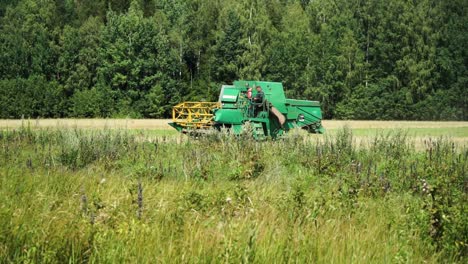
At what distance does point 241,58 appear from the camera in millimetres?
50062

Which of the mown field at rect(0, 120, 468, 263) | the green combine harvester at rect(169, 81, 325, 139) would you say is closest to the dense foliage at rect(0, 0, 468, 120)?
the green combine harvester at rect(169, 81, 325, 139)

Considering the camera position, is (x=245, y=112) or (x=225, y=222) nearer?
(x=225, y=222)

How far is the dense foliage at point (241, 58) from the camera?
47625mm

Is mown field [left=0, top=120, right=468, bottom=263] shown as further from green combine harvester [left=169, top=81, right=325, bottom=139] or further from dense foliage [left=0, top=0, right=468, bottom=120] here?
dense foliage [left=0, top=0, right=468, bottom=120]

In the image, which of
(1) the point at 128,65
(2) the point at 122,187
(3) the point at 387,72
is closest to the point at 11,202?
(2) the point at 122,187

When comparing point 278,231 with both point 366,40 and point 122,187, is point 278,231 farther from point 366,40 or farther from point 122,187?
point 366,40

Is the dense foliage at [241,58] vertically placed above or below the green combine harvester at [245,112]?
above

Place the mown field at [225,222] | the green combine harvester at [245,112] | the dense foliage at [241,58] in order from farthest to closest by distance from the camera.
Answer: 1. the dense foliage at [241,58]
2. the green combine harvester at [245,112]
3. the mown field at [225,222]

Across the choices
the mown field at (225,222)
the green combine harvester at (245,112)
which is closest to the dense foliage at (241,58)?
the green combine harvester at (245,112)

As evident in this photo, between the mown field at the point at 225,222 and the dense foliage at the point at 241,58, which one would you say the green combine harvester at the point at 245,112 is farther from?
the dense foliage at the point at 241,58

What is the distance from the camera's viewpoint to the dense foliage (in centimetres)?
4762

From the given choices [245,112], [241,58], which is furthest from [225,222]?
[241,58]

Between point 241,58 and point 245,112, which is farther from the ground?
point 241,58

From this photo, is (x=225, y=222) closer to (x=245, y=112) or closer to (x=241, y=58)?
(x=245, y=112)
